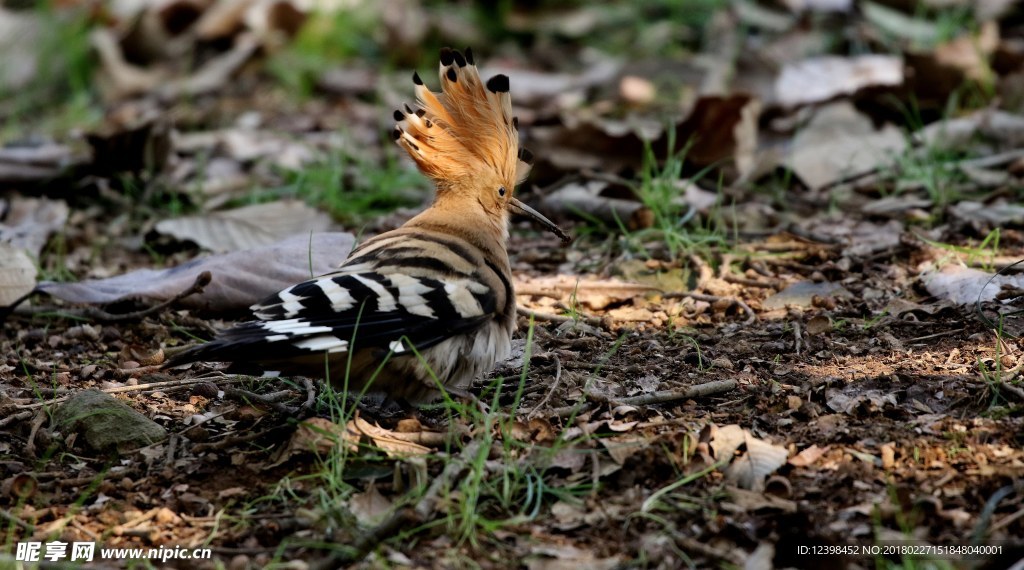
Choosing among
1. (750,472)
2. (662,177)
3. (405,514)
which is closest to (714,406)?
(750,472)

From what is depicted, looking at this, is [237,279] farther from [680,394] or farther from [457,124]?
[680,394]

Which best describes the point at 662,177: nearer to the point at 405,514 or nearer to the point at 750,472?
the point at 750,472

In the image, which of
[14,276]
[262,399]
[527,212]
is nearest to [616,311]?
[527,212]

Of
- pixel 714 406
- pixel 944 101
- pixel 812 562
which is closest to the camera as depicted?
pixel 812 562

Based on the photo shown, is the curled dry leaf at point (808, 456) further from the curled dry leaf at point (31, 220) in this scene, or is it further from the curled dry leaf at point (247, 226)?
the curled dry leaf at point (31, 220)

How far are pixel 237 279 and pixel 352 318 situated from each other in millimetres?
1243

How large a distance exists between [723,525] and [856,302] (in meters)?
1.58

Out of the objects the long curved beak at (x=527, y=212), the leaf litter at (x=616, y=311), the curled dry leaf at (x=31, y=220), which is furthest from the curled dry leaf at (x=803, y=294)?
the curled dry leaf at (x=31, y=220)

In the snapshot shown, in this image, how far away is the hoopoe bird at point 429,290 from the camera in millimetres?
2838

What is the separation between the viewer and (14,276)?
3.91 metres

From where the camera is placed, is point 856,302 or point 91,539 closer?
point 91,539

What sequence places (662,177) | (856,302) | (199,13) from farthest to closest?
(199,13)
(662,177)
(856,302)

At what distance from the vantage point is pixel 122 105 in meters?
7.48

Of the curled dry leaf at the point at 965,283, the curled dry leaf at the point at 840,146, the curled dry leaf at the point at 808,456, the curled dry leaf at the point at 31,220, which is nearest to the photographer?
the curled dry leaf at the point at 808,456
